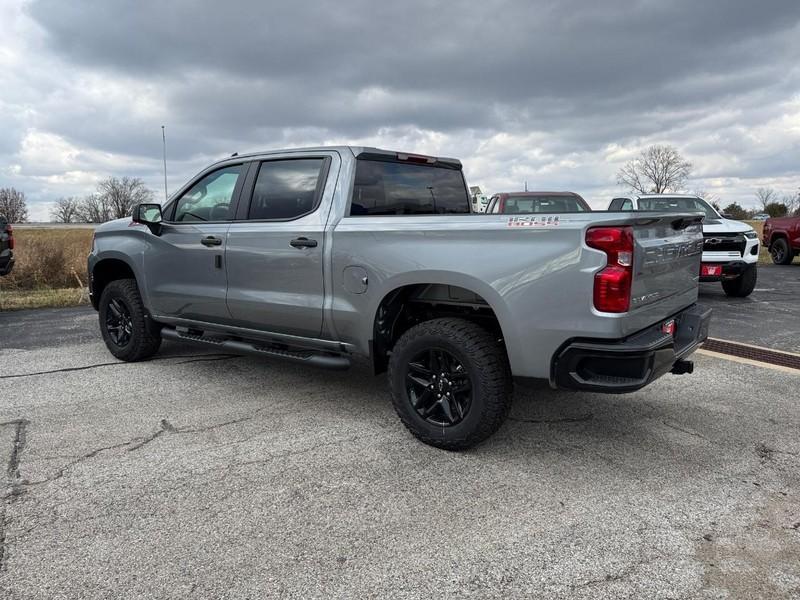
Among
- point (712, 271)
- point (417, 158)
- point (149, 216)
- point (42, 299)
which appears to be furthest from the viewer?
point (42, 299)

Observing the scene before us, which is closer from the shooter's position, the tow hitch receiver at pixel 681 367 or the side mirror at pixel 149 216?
the tow hitch receiver at pixel 681 367

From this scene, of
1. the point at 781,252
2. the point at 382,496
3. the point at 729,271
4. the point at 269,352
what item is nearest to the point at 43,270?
the point at 269,352

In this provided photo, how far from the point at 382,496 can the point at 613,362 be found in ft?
4.46

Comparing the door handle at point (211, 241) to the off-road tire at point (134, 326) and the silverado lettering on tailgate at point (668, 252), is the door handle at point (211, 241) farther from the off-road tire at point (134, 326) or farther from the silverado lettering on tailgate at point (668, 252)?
the silverado lettering on tailgate at point (668, 252)

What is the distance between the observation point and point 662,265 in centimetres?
346

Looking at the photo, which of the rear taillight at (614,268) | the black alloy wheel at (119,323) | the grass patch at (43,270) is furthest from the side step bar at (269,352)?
the grass patch at (43,270)

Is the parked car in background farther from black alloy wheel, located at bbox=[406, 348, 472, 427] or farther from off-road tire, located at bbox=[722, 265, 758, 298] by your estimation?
black alloy wheel, located at bbox=[406, 348, 472, 427]

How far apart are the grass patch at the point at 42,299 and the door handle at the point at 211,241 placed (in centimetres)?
662

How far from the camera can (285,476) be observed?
11.0 feet

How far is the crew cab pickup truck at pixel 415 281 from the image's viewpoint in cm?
316

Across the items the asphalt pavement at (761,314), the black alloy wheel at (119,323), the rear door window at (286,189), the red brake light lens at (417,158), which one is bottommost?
the asphalt pavement at (761,314)

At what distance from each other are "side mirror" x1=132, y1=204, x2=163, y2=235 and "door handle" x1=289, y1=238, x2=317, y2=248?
5.54 ft

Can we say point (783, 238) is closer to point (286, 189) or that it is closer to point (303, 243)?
point (286, 189)

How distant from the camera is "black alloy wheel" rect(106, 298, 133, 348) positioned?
5902 millimetres
